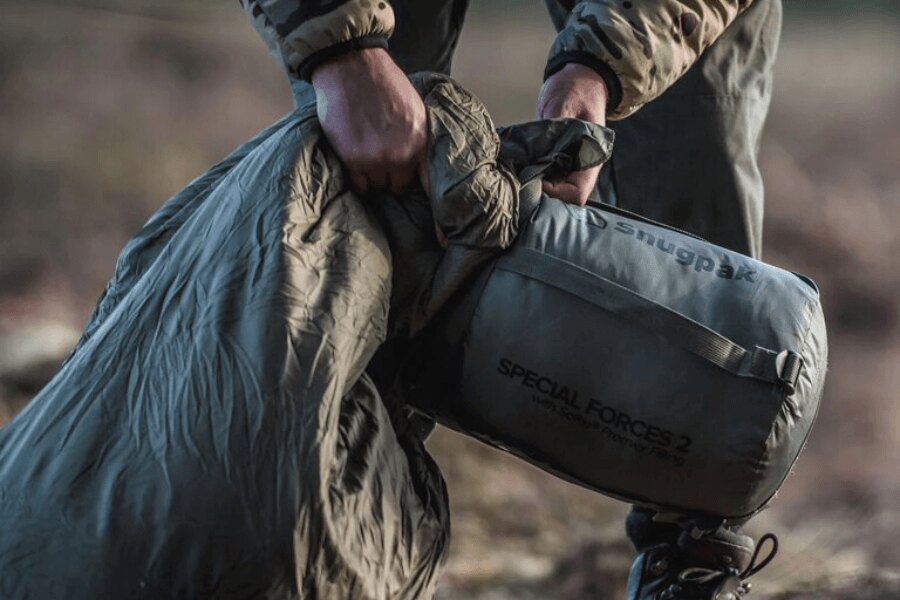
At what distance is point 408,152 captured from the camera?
87 cm

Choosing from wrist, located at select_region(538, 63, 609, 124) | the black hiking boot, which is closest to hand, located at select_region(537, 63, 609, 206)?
wrist, located at select_region(538, 63, 609, 124)

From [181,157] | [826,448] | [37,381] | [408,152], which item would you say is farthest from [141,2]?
[408,152]

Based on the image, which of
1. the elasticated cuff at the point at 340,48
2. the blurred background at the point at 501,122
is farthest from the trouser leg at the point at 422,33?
the blurred background at the point at 501,122

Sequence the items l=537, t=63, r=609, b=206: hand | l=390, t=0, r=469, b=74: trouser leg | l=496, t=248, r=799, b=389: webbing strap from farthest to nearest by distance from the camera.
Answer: l=390, t=0, r=469, b=74: trouser leg → l=537, t=63, r=609, b=206: hand → l=496, t=248, r=799, b=389: webbing strap

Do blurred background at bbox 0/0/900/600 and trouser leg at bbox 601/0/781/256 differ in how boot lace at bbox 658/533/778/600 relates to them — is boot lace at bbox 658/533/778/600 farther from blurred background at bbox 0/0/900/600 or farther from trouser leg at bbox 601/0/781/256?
blurred background at bbox 0/0/900/600

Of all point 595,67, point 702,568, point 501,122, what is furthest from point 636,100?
point 501,122

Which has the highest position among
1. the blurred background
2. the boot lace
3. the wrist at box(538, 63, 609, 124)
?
the wrist at box(538, 63, 609, 124)

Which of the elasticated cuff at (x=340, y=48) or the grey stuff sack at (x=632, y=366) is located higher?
the elasticated cuff at (x=340, y=48)

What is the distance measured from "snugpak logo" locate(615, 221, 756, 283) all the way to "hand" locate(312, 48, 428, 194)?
6.5 inches

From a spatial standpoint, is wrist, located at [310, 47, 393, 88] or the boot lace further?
the boot lace

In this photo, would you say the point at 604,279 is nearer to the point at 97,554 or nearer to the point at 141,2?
the point at 97,554

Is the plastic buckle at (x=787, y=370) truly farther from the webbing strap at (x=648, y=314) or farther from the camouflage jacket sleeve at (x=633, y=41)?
the camouflage jacket sleeve at (x=633, y=41)

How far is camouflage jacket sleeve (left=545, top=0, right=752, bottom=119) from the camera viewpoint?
1.05m

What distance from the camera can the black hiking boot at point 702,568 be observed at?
1123 mm
